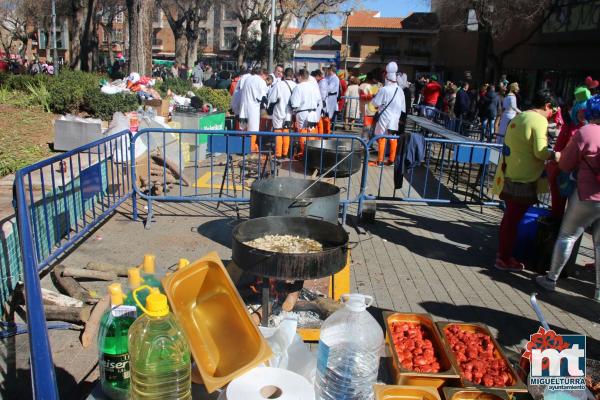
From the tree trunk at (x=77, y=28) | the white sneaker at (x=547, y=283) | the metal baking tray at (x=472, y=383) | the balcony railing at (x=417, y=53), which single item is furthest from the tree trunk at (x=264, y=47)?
the metal baking tray at (x=472, y=383)

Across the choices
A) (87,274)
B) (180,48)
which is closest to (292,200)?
(87,274)

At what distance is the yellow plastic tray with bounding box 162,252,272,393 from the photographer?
2.23 m

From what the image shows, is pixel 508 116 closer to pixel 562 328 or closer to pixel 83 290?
pixel 562 328

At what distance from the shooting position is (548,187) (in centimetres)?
576

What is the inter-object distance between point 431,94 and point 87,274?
15.5 metres

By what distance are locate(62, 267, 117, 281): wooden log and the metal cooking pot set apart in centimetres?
167

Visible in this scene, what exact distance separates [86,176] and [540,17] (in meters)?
30.1

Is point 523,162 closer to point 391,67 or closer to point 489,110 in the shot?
point 391,67

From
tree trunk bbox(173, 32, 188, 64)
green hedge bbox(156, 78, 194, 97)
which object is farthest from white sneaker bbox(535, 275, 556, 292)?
tree trunk bbox(173, 32, 188, 64)

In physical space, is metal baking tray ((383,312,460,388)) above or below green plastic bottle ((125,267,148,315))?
below

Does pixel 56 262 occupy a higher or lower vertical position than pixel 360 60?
lower

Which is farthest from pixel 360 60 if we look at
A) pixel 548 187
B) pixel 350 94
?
pixel 548 187

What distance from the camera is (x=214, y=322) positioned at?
2.47 m

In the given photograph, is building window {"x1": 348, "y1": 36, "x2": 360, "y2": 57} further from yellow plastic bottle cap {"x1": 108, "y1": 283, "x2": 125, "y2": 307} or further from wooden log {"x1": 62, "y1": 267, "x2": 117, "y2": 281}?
yellow plastic bottle cap {"x1": 108, "y1": 283, "x2": 125, "y2": 307}
